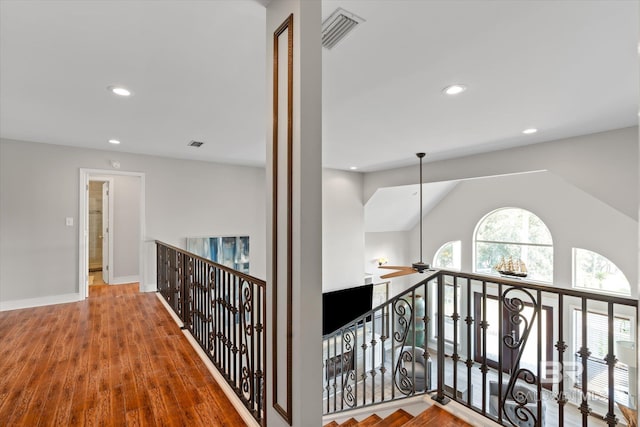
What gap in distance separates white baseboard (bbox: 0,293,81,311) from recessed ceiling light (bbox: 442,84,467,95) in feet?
18.8

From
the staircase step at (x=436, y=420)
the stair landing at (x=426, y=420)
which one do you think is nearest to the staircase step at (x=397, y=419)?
the stair landing at (x=426, y=420)

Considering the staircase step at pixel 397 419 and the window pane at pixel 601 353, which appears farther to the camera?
the window pane at pixel 601 353

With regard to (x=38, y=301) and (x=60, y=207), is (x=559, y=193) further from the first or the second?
(x=38, y=301)

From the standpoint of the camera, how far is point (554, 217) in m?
6.73

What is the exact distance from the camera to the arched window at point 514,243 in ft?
23.3

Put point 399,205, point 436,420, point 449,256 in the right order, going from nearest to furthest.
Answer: point 436,420, point 399,205, point 449,256

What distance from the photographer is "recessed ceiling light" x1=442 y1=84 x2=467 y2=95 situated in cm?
266

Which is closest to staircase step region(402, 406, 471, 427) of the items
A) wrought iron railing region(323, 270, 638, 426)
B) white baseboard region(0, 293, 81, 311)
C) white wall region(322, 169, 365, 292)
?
wrought iron railing region(323, 270, 638, 426)

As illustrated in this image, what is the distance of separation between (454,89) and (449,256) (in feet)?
23.6

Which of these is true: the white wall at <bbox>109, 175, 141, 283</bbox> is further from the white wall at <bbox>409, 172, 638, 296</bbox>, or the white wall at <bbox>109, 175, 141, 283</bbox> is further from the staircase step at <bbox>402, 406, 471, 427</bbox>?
the white wall at <bbox>409, 172, 638, 296</bbox>

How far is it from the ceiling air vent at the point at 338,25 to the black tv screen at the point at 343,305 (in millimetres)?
5500

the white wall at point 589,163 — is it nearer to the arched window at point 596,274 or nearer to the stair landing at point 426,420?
the arched window at point 596,274

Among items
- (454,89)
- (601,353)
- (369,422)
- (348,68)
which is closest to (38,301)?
(369,422)

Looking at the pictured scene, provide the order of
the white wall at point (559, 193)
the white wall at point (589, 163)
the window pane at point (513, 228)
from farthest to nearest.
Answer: the window pane at point (513, 228) → the white wall at point (559, 193) → the white wall at point (589, 163)
